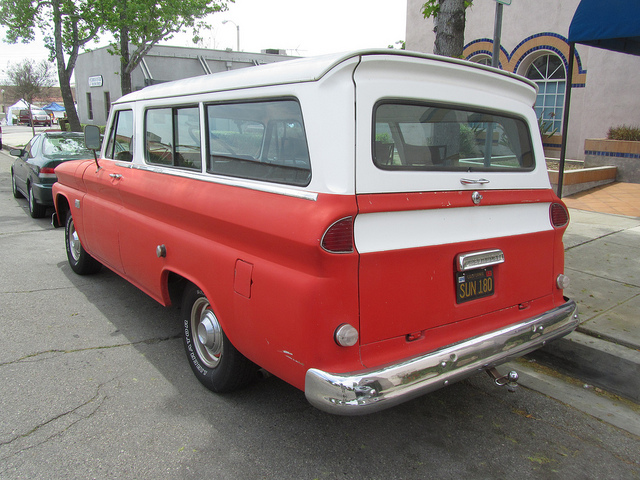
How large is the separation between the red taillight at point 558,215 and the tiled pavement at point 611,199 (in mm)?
6369

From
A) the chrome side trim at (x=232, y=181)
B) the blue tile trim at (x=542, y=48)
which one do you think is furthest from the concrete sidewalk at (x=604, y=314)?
the blue tile trim at (x=542, y=48)

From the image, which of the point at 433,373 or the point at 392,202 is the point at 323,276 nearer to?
the point at 392,202

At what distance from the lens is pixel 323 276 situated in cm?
235

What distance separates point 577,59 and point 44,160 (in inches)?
475

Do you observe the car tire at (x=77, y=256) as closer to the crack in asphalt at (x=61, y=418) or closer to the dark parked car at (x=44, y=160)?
the crack in asphalt at (x=61, y=418)

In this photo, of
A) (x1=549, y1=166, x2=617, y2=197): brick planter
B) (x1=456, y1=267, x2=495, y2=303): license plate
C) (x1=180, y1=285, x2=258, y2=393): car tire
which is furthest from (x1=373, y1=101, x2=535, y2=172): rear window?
(x1=549, y1=166, x2=617, y2=197): brick planter

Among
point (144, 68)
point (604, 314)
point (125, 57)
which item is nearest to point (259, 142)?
point (604, 314)

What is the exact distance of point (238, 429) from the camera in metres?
3.03

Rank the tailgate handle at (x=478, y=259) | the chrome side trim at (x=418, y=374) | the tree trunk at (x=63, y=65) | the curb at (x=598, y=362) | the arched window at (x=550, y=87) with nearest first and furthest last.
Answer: the chrome side trim at (x=418, y=374)
the tailgate handle at (x=478, y=259)
the curb at (x=598, y=362)
the arched window at (x=550, y=87)
the tree trunk at (x=63, y=65)

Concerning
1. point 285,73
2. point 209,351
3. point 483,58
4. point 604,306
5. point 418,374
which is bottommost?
point 604,306

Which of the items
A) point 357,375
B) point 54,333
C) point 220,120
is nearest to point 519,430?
point 357,375

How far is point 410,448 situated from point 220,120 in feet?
7.38

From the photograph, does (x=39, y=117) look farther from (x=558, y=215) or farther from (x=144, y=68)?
(x=558, y=215)

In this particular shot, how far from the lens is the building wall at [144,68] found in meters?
27.6
